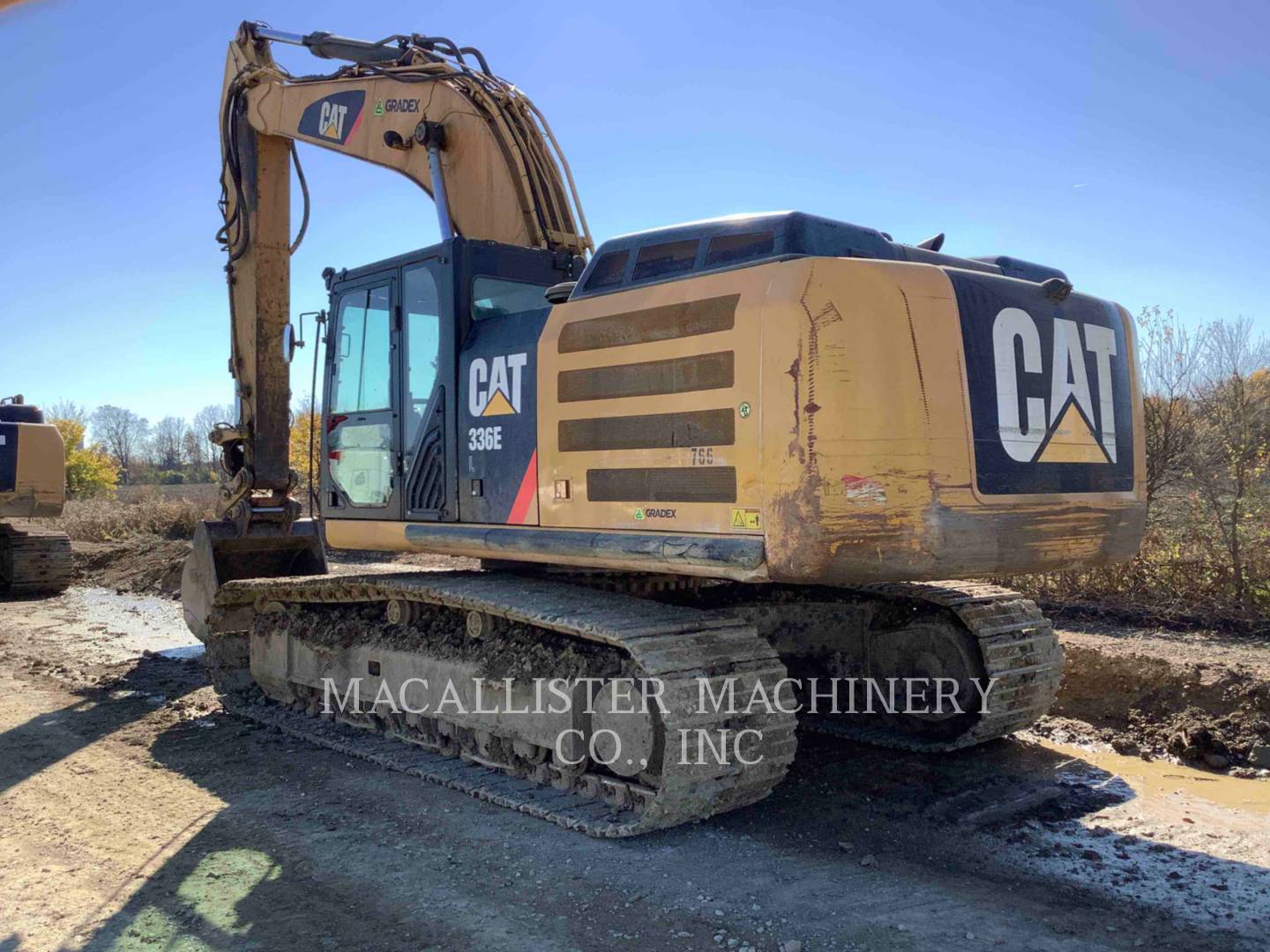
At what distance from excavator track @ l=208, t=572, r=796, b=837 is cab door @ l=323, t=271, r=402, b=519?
1.88ft

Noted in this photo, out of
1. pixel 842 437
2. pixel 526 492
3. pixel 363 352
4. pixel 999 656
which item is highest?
pixel 363 352

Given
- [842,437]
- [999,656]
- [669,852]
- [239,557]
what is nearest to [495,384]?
[842,437]

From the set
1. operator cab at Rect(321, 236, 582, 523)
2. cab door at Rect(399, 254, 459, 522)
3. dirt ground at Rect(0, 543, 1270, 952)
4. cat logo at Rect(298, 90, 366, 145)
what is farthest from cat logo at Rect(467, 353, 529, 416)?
cat logo at Rect(298, 90, 366, 145)

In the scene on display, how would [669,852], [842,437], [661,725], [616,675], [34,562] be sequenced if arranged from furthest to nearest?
1. [34,562]
2. [616,675]
3. [661,725]
4. [669,852]
5. [842,437]

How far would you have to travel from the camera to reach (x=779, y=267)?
4332 millimetres

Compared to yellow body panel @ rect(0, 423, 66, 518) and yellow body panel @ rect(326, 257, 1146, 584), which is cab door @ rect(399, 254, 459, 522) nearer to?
yellow body panel @ rect(326, 257, 1146, 584)

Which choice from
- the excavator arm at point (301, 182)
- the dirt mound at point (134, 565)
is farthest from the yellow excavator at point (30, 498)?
the excavator arm at point (301, 182)

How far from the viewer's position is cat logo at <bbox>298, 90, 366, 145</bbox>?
25.2 ft

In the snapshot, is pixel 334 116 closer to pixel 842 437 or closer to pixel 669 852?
pixel 842 437

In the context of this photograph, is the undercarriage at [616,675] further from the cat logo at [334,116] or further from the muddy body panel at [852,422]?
the cat logo at [334,116]

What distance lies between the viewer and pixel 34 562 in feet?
46.0

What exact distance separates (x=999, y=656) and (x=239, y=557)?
5.65 metres

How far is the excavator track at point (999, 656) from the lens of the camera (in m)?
5.70

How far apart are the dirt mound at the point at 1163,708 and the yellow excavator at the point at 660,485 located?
36.5 inches
